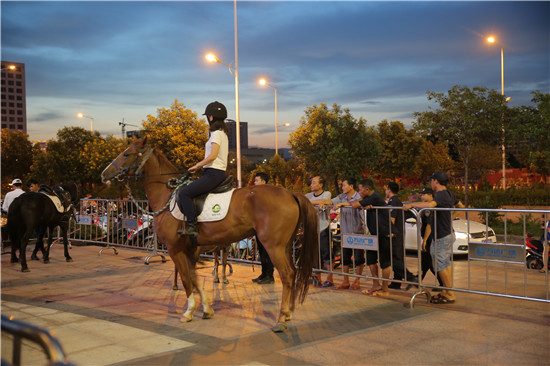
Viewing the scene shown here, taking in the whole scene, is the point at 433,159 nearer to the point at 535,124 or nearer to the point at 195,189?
the point at 535,124

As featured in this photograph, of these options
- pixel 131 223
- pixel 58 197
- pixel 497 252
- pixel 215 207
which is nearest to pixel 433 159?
pixel 131 223

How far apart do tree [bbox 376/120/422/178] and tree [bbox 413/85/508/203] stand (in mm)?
25489

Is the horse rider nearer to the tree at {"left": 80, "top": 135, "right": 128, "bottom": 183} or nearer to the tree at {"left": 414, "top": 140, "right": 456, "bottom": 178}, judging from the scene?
the tree at {"left": 80, "top": 135, "right": 128, "bottom": 183}

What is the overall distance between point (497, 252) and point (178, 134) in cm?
2774

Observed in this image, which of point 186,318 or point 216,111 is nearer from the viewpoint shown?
point 186,318

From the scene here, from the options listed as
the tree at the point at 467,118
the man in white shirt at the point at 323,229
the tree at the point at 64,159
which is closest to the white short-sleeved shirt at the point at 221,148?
the man in white shirt at the point at 323,229

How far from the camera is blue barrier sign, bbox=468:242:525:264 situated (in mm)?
6566

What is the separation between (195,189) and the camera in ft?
22.3

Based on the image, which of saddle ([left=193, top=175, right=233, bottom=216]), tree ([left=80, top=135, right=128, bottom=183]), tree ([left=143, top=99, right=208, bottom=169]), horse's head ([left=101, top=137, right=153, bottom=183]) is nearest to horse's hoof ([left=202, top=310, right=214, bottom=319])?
saddle ([left=193, top=175, right=233, bottom=216])

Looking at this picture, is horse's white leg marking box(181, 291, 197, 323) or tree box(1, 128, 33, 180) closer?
horse's white leg marking box(181, 291, 197, 323)

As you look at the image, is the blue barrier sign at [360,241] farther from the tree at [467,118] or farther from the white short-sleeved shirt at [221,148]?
the tree at [467,118]

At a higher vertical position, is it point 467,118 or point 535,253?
point 467,118

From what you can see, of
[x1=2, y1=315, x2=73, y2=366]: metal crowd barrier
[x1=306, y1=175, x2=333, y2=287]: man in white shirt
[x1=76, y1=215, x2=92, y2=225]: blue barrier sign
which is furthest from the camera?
[x1=76, y1=215, x2=92, y2=225]: blue barrier sign

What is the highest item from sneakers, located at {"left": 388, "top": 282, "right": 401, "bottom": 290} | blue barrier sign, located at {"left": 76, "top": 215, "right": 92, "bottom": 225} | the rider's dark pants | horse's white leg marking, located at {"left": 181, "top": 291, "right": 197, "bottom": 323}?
the rider's dark pants
